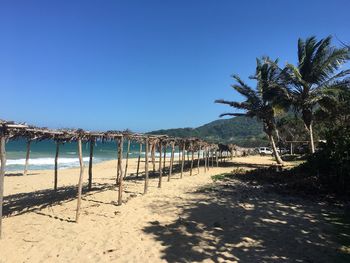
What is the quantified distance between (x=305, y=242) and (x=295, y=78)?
44.6 feet

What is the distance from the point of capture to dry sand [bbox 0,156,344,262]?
20.9 feet

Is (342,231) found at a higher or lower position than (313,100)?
lower

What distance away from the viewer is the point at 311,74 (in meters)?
18.8

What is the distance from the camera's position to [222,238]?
23.7 feet

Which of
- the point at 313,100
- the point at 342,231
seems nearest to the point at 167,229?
the point at 342,231

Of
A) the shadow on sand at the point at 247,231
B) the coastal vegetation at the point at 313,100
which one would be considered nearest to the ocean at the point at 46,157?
the shadow on sand at the point at 247,231

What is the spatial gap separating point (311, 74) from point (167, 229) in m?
14.4

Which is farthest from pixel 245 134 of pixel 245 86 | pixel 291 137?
pixel 245 86

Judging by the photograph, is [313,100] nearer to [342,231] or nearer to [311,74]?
[311,74]

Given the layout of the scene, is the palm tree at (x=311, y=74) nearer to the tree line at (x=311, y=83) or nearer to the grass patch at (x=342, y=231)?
the tree line at (x=311, y=83)

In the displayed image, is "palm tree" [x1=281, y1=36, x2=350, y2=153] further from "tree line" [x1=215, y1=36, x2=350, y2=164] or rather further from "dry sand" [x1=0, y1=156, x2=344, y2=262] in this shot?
"dry sand" [x1=0, y1=156, x2=344, y2=262]

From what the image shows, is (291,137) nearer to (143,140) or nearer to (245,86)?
(245,86)

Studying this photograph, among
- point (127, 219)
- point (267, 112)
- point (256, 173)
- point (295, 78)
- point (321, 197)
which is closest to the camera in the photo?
point (127, 219)

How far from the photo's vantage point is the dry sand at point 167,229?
6.36m
